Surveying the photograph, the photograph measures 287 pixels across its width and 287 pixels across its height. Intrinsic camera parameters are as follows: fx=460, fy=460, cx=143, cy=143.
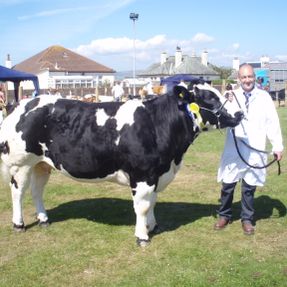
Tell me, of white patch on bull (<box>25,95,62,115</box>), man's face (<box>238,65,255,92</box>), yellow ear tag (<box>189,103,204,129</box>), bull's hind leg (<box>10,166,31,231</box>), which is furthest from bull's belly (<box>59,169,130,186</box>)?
man's face (<box>238,65,255,92</box>)

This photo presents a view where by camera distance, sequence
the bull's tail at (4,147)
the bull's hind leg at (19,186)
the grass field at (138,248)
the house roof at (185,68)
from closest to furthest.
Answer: the grass field at (138,248)
the bull's tail at (4,147)
the bull's hind leg at (19,186)
the house roof at (185,68)

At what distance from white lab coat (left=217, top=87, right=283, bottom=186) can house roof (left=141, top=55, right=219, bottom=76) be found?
278ft

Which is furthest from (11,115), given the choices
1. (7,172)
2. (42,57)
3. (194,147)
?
(42,57)

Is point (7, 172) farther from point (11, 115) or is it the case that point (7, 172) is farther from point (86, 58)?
point (86, 58)

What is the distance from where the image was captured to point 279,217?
698 centimetres

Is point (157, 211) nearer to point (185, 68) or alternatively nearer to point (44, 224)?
point (44, 224)

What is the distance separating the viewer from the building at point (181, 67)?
9186 cm

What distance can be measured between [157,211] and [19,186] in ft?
7.36

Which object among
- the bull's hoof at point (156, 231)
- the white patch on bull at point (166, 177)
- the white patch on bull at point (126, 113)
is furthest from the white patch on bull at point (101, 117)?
the bull's hoof at point (156, 231)

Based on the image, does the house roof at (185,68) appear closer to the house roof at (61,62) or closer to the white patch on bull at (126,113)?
the house roof at (61,62)

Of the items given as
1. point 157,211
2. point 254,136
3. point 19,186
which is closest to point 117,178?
point 19,186

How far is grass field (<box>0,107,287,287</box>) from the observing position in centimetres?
501

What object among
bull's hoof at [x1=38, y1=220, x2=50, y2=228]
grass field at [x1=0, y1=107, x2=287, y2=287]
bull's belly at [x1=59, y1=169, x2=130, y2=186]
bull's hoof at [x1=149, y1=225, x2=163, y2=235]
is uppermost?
bull's belly at [x1=59, y1=169, x2=130, y2=186]

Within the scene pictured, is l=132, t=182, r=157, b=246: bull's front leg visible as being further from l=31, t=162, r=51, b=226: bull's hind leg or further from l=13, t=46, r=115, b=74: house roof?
l=13, t=46, r=115, b=74: house roof
